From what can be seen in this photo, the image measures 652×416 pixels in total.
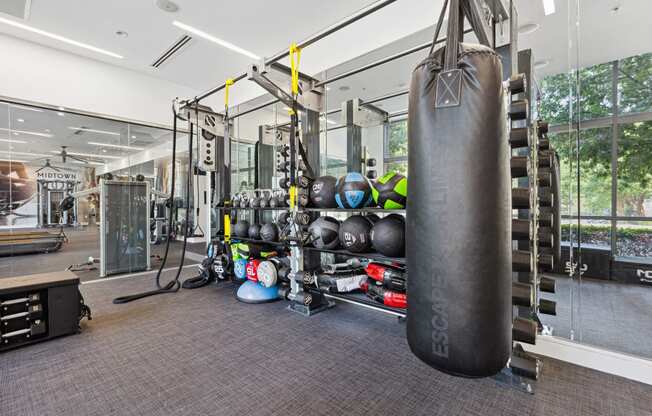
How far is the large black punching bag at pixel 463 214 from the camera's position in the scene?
0.82m

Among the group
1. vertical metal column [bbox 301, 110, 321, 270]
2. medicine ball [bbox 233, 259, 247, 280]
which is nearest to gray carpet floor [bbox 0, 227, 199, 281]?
medicine ball [bbox 233, 259, 247, 280]

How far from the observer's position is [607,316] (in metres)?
2.72

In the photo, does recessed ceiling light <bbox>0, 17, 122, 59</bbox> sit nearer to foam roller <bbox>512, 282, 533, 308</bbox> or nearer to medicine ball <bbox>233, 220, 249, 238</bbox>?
medicine ball <bbox>233, 220, 249, 238</bbox>

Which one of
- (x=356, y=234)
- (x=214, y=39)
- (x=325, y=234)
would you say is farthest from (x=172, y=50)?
(x=356, y=234)

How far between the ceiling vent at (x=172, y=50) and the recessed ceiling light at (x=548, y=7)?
4131 millimetres

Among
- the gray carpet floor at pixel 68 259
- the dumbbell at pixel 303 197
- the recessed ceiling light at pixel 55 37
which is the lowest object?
the gray carpet floor at pixel 68 259

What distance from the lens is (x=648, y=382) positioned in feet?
6.04

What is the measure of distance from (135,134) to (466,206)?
19.0 feet

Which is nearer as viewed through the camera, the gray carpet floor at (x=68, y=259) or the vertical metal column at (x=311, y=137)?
the vertical metal column at (x=311, y=137)

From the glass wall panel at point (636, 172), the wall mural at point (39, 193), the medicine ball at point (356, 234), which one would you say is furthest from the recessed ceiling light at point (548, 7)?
the wall mural at point (39, 193)

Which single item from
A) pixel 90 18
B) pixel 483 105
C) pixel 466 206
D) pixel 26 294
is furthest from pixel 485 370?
pixel 90 18

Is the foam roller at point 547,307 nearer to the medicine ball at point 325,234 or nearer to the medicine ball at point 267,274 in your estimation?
the medicine ball at point 325,234

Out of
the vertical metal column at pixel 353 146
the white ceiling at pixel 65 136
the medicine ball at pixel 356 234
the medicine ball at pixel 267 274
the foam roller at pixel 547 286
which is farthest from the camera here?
the vertical metal column at pixel 353 146

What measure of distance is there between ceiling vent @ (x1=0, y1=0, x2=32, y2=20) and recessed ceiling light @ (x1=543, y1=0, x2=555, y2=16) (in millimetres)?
5383
